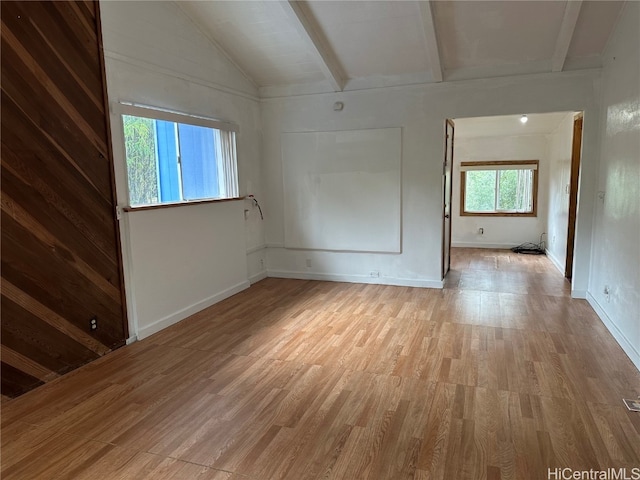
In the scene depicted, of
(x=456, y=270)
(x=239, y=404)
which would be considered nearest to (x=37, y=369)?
(x=239, y=404)

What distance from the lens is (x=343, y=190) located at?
5.52 meters

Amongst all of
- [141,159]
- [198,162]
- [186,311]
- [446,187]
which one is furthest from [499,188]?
[141,159]

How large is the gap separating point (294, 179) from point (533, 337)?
346cm

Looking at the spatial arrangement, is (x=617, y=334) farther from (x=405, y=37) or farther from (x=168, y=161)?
(x=168, y=161)

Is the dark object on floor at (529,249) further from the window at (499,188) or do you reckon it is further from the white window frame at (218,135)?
the white window frame at (218,135)

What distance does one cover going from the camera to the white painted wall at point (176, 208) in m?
3.54

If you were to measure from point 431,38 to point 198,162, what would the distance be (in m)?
2.71

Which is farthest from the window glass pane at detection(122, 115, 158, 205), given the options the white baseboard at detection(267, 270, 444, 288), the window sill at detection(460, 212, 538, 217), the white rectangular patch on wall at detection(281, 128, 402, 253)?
the window sill at detection(460, 212, 538, 217)

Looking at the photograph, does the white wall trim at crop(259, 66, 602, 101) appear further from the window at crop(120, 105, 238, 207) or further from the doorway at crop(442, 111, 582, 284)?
the doorway at crop(442, 111, 582, 284)

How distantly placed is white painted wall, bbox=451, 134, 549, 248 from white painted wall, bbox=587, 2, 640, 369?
3797 mm

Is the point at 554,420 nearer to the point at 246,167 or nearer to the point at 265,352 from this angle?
the point at 265,352

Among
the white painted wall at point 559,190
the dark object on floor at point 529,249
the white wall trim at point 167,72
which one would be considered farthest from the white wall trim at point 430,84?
the dark object on floor at point 529,249

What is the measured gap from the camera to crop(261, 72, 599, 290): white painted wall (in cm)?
456

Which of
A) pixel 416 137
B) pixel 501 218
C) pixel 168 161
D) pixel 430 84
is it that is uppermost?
pixel 430 84
